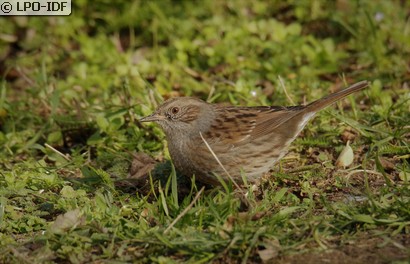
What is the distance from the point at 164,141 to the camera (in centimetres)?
746

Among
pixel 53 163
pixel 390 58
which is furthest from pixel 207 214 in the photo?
pixel 390 58

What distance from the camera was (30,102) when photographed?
8.55 m

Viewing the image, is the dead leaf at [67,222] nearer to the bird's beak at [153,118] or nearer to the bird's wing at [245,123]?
the bird's beak at [153,118]

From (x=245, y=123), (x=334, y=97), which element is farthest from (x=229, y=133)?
(x=334, y=97)

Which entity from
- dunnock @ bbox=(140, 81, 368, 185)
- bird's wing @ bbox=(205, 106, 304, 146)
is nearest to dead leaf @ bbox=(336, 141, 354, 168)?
dunnock @ bbox=(140, 81, 368, 185)

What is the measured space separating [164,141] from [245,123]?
1068 millimetres

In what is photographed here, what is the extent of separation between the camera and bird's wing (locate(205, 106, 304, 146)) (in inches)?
260

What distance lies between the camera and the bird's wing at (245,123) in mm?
6602

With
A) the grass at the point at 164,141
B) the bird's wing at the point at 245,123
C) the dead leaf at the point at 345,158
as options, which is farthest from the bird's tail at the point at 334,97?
the dead leaf at the point at 345,158

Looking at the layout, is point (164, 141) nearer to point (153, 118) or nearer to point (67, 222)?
point (153, 118)

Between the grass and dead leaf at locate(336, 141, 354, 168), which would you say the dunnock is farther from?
dead leaf at locate(336, 141, 354, 168)

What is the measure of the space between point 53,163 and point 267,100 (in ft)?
7.99

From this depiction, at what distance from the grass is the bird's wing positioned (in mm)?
426

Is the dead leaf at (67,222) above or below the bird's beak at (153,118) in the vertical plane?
below
